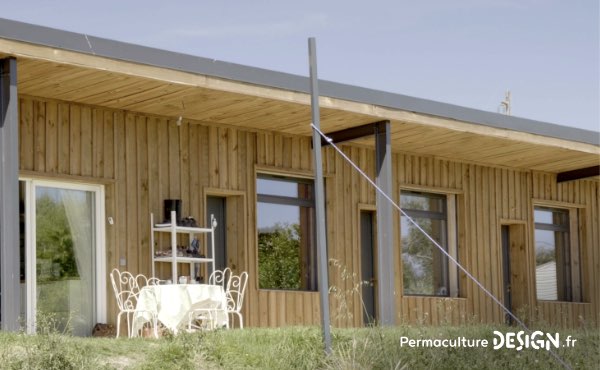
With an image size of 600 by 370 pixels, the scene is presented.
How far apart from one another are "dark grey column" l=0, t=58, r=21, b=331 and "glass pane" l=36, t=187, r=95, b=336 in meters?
2.13

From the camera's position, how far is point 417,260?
1560 centimetres

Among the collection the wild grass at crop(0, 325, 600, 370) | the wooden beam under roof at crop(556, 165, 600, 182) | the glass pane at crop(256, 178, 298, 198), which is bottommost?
the wild grass at crop(0, 325, 600, 370)

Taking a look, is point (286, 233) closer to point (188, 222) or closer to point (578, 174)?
point (188, 222)

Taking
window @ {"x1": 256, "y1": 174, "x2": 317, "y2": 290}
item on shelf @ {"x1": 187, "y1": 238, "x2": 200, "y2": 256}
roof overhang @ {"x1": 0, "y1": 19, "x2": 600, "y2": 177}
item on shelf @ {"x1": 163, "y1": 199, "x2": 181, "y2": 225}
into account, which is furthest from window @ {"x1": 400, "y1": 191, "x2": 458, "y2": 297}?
item on shelf @ {"x1": 163, "y1": 199, "x2": 181, "y2": 225}

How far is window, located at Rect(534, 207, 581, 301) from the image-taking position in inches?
688

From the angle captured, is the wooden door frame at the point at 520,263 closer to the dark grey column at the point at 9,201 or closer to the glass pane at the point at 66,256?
the glass pane at the point at 66,256

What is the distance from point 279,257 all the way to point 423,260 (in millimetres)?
2650

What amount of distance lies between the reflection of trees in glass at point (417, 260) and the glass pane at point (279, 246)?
188cm

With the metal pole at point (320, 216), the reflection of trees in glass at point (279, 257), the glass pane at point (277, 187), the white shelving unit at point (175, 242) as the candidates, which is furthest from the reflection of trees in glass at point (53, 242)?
the metal pole at point (320, 216)

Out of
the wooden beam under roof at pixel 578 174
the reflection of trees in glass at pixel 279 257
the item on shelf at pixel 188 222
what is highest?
the wooden beam under roof at pixel 578 174

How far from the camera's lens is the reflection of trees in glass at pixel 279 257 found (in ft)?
44.8

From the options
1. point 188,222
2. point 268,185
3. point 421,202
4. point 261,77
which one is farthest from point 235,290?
point 421,202

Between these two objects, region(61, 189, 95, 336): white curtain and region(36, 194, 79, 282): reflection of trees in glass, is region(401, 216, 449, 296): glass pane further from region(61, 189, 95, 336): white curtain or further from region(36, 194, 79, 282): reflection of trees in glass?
region(36, 194, 79, 282): reflection of trees in glass

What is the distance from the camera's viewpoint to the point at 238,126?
13.4 meters
